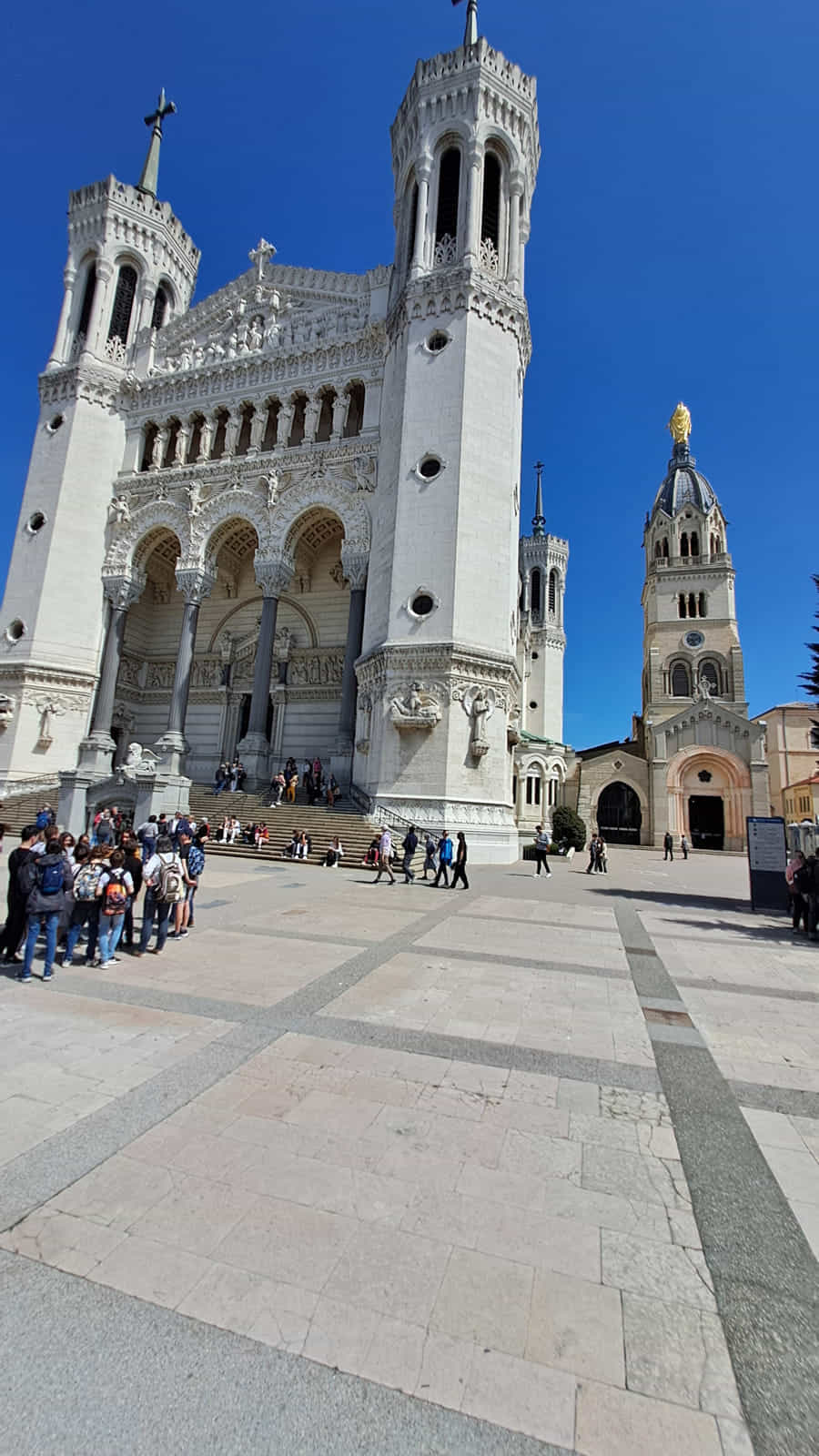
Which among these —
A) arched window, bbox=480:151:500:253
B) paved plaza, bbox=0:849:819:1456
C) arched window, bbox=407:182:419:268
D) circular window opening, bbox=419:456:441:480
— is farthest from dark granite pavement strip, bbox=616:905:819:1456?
arched window, bbox=480:151:500:253

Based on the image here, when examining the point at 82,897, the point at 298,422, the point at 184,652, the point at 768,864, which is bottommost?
the point at 82,897

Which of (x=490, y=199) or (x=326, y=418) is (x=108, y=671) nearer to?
(x=326, y=418)

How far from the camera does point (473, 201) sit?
23.8m

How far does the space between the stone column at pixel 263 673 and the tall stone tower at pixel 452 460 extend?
4.03 m

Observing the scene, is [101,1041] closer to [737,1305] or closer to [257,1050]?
[257,1050]

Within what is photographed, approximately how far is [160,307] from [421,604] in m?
24.8

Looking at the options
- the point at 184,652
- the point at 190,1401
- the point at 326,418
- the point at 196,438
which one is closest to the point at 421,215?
the point at 326,418

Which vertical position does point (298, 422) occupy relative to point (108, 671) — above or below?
above

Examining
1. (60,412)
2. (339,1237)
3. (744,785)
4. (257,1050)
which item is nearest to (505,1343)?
(339,1237)

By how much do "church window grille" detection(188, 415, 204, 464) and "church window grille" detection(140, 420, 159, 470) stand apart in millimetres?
2114

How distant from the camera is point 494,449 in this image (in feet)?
75.6

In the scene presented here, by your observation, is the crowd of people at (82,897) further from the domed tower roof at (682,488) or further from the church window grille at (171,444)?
the domed tower roof at (682,488)

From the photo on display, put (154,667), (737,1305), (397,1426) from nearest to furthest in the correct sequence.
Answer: (397,1426)
(737,1305)
(154,667)

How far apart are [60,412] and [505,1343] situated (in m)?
36.4
